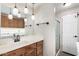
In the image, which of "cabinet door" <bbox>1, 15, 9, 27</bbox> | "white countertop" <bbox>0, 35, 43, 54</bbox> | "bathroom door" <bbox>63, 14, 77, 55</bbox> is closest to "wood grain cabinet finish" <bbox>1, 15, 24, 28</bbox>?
"cabinet door" <bbox>1, 15, 9, 27</bbox>

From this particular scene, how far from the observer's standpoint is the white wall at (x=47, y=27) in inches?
66.0

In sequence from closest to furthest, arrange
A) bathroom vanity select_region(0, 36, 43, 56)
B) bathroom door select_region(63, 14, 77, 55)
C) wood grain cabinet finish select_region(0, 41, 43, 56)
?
bathroom vanity select_region(0, 36, 43, 56) → bathroom door select_region(63, 14, 77, 55) → wood grain cabinet finish select_region(0, 41, 43, 56)

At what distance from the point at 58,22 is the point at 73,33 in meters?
0.29

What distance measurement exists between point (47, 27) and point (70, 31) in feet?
1.42

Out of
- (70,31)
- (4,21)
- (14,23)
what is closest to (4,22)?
(4,21)

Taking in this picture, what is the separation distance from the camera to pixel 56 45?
1.66 meters

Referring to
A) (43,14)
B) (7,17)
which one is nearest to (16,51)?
(7,17)

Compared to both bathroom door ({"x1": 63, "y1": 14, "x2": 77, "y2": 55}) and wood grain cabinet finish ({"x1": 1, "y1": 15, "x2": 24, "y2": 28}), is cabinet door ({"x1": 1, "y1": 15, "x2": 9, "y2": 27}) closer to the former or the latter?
wood grain cabinet finish ({"x1": 1, "y1": 15, "x2": 24, "y2": 28})

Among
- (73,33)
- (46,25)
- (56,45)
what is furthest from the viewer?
(46,25)

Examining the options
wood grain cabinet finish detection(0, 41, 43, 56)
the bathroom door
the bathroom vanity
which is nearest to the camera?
the bathroom vanity

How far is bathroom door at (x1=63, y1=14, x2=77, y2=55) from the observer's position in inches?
59.6

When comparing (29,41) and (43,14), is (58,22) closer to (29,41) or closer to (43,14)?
(43,14)

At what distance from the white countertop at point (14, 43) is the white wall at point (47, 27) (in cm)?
12

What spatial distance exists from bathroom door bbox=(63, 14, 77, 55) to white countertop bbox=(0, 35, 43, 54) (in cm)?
47
